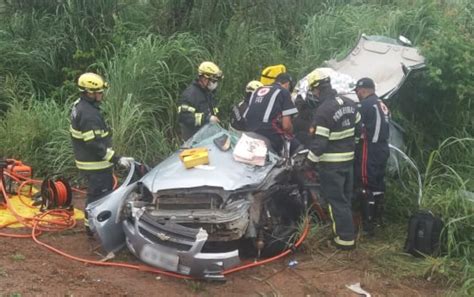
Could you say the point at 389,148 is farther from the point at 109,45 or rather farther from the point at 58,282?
the point at 109,45

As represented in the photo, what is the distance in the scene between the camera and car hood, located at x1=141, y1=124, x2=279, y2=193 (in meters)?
5.61

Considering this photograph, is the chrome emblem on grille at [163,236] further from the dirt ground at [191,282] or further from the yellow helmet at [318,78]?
the yellow helmet at [318,78]

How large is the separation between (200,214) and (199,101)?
274 centimetres

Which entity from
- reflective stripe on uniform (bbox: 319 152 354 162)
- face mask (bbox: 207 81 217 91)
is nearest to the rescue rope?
reflective stripe on uniform (bbox: 319 152 354 162)

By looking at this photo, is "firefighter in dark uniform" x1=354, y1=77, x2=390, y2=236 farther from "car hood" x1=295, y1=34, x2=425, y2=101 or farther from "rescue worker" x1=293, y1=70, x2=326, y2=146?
"rescue worker" x1=293, y1=70, x2=326, y2=146

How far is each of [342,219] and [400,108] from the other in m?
2.57

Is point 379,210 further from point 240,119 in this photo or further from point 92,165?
point 92,165

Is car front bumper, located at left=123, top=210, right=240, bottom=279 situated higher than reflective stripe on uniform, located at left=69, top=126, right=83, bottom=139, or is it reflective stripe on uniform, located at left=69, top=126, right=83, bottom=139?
reflective stripe on uniform, located at left=69, top=126, right=83, bottom=139

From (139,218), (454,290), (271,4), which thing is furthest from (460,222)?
(271,4)

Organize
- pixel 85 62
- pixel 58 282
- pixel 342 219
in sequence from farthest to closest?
pixel 85 62 < pixel 342 219 < pixel 58 282

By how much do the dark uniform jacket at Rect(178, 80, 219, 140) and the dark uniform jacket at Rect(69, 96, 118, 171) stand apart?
56.8 inches

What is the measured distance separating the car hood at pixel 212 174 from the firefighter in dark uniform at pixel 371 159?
1168mm

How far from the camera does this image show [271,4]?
457 inches

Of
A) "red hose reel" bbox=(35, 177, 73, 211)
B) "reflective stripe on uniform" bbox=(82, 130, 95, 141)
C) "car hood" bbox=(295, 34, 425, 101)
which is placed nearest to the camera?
"reflective stripe on uniform" bbox=(82, 130, 95, 141)
